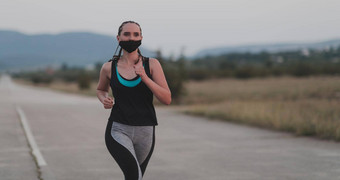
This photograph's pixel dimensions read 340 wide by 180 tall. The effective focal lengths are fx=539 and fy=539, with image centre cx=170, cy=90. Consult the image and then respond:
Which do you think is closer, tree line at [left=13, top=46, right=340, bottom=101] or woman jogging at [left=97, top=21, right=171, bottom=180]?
woman jogging at [left=97, top=21, right=171, bottom=180]

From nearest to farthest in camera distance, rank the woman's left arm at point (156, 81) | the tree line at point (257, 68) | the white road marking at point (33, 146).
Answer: the woman's left arm at point (156, 81), the white road marking at point (33, 146), the tree line at point (257, 68)

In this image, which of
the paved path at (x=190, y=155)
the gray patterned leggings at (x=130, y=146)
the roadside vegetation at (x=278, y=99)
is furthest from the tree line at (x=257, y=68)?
the gray patterned leggings at (x=130, y=146)

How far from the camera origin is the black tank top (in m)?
4.24

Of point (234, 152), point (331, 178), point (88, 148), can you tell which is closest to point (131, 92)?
point (331, 178)

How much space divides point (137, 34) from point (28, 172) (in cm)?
466

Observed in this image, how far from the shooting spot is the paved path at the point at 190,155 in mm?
7922

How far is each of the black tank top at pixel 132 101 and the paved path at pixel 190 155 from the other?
3430 mm

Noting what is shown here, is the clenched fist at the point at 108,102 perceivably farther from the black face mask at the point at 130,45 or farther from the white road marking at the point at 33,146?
the white road marking at the point at 33,146

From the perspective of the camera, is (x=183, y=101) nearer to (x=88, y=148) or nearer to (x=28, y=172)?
(x=88, y=148)

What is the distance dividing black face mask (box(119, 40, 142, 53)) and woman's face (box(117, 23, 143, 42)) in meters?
0.02

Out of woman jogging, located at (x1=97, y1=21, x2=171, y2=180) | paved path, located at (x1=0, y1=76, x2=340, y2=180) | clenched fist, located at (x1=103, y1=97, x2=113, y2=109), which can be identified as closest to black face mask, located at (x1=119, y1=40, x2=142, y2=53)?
woman jogging, located at (x1=97, y1=21, x2=171, y2=180)

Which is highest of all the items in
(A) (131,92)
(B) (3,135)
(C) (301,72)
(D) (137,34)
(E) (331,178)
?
(D) (137,34)

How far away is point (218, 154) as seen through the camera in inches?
400

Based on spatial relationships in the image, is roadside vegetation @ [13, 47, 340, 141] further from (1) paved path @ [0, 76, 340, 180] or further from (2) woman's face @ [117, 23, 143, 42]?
(2) woman's face @ [117, 23, 143, 42]
